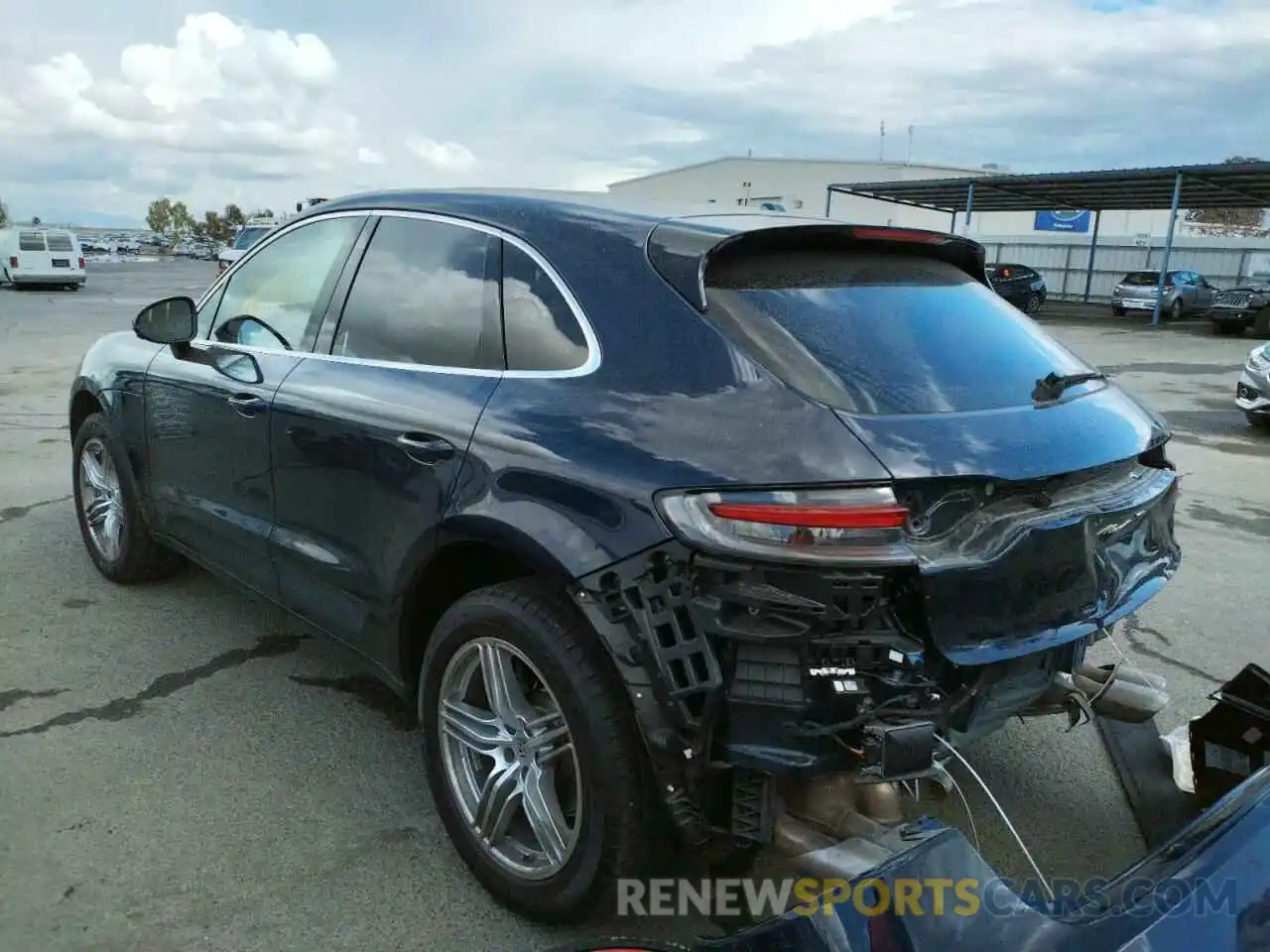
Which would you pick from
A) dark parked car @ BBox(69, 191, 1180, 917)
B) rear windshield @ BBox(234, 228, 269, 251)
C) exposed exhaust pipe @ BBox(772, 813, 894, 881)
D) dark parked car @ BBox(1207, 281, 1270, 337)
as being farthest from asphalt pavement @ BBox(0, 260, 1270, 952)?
rear windshield @ BBox(234, 228, 269, 251)

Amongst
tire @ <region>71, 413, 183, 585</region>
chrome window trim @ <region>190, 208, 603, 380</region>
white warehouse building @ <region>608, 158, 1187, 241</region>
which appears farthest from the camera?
white warehouse building @ <region>608, 158, 1187, 241</region>

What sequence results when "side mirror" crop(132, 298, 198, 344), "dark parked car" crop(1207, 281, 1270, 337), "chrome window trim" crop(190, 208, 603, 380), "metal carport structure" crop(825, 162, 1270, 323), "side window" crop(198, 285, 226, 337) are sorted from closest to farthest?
"chrome window trim" crop(190, 208, 603, 380) → "side mirror" crop(132, 298, 198, 344) → "side window" crop(198, 285, 226, 337) → "dark parked car" crop(1207, 281, 1270, 337) → "metal carport structure" crop(825, 162, 1270, 323)

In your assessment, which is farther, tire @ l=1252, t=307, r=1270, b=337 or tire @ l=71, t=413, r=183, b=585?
tire @ l=1252, t=307, r=1270, b=337

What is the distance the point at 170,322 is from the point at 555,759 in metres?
2.55

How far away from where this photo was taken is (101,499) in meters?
4.87

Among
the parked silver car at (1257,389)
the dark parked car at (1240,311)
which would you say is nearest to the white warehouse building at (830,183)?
the dark parked car at (1240,311)

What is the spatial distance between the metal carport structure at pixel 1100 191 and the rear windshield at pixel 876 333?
981 inches

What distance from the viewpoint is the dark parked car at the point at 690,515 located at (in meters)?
2.08

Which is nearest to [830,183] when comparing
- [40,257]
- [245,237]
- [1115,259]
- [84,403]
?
[1115,259]

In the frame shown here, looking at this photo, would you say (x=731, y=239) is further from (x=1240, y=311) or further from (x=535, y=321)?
(x=1240, y=311)

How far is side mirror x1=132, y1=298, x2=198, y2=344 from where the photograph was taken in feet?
12.9

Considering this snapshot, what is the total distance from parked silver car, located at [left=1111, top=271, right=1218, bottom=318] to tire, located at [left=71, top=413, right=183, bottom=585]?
28940 mm

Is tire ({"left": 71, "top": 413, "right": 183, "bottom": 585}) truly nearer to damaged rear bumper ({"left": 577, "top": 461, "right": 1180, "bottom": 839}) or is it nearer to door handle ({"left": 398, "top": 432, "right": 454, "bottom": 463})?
door handle ({"left": 398, "top": 432, "right": 454, "bottom": 463})

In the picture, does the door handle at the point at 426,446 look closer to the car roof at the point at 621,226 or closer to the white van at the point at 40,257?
the car roof at the point at 621,226
